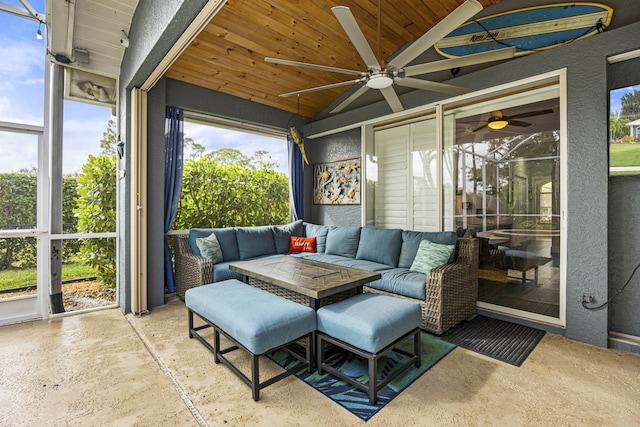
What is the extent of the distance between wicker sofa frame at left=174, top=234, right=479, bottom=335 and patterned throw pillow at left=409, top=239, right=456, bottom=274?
0.10 m

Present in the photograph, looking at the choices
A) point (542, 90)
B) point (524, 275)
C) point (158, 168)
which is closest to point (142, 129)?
point (158, 168)

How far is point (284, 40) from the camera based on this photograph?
360cm

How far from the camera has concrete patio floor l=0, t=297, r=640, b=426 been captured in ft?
5.62

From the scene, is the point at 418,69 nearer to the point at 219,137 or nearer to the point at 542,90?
the point at 542,90

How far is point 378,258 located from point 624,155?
242 cm

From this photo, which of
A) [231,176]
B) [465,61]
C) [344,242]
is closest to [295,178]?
[231,176]

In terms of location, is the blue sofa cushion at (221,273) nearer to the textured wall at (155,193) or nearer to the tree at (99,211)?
the textured wall at (155,193)

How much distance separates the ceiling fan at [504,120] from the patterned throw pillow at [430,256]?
54.3 inches

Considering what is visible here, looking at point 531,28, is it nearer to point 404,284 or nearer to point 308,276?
point 404,284

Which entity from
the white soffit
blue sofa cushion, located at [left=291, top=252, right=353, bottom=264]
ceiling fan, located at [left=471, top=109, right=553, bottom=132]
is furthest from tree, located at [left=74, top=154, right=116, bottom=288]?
ceiling fan, located at [left=471, top=109, right=553, bottom=132]

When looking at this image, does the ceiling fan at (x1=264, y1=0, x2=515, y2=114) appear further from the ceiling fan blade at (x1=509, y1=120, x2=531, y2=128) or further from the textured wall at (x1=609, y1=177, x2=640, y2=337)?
the textured wall at (x1=609, y1=177, x2=640, y2=337)

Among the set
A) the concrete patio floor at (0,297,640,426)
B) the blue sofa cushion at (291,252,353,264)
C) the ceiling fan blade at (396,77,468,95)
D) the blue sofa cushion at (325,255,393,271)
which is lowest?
the concrete patio floor at (0,297,640,426)

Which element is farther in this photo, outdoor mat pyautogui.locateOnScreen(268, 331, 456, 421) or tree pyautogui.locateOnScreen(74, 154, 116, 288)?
tree pyautogui.locateOnScreen(74, 154, 116, 288)

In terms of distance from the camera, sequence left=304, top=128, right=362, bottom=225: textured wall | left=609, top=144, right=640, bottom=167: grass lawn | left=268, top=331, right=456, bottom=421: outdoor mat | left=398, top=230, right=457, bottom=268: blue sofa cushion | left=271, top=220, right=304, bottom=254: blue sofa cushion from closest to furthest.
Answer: left=268, top=331, right=456, bottom=421: outdoor mat, left=609, top=144, right=640, bottom=167: grass lawn, left=398, top=230, right=457, bottom=268: blue sofa cushion, left=271, top=220, right=304, bottom=254: blue sofa cushion, left=304, top=128, right=362, bottom=225: textured wall
